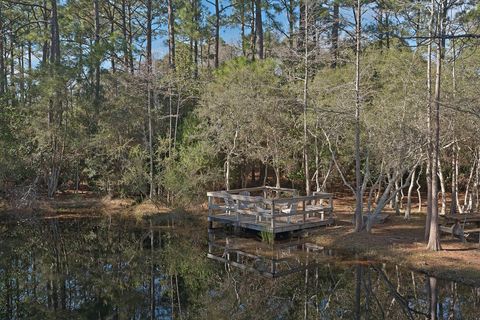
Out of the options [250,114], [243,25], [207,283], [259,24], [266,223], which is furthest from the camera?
[243,25]

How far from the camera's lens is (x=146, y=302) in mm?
9195

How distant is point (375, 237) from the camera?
43.2 feet

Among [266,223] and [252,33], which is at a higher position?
[252,33]

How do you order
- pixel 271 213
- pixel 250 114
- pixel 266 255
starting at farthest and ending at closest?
1. pixel 250 114
2. pixel 271 213
3. pixel 266 255

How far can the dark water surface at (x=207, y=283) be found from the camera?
340 inches

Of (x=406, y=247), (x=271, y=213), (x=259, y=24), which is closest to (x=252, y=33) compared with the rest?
(x=259, y=24)

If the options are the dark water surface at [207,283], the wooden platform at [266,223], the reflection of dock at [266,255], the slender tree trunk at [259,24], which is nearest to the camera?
the dark water surface at [207,283]

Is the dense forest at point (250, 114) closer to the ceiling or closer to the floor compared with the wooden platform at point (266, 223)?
closer to the ceiling

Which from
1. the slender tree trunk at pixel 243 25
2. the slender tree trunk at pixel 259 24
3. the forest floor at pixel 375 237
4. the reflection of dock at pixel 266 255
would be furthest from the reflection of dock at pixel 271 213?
Answer: the slender tree trunk at pixel 243 25

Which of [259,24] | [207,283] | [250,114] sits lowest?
[207,283]

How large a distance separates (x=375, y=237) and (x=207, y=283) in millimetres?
5502

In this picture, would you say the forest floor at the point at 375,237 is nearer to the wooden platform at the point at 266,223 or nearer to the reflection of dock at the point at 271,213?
the wooden platform at the point at 266,223

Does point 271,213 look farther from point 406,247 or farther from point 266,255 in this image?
point 406,247

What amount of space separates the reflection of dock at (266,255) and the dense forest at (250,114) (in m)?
2.26
